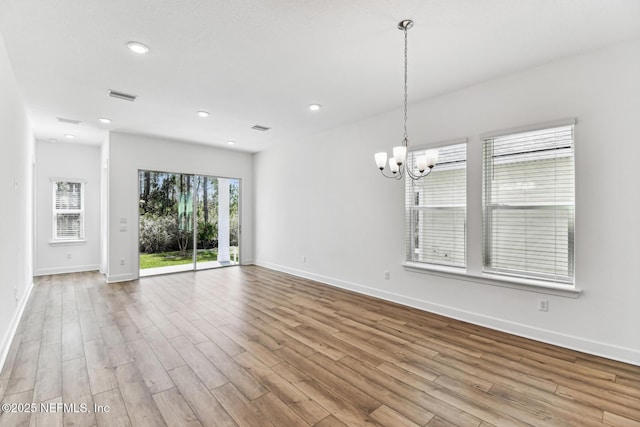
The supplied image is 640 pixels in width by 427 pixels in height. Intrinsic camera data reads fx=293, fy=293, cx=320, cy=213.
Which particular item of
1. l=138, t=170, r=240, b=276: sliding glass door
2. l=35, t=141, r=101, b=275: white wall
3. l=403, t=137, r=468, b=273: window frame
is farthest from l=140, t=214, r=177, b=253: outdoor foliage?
l=403, t=137, r=468, b=273: window frame

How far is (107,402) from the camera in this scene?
2131 millimetres

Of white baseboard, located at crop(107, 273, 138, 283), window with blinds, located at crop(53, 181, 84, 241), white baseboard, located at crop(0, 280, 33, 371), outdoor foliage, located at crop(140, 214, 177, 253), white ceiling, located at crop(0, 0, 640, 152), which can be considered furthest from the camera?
window with blinds, located at crop(53, 181, 84, 241)

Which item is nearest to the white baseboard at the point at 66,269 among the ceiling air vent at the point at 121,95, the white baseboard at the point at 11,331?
the white baseboard at the point at 11,331

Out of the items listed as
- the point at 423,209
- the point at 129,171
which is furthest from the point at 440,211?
the point at 129,171

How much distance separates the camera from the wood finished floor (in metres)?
2.00

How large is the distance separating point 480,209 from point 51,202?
8.41m

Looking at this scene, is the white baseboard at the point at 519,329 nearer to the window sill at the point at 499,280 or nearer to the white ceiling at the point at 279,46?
the window sill at the point at 499,280

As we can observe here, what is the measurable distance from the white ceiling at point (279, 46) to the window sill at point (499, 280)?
2.34 m

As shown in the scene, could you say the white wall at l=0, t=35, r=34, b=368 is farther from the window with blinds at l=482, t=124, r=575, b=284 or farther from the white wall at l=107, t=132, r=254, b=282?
the window with blinds at l=482, t=124, r=575, b=284

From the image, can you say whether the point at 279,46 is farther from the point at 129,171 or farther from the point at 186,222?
the point at 186,222

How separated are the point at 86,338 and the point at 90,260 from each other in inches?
185

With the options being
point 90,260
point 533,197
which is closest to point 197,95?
point 533,197

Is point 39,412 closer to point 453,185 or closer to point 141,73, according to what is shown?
point 141,73

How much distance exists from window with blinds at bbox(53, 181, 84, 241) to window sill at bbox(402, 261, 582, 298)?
7352 millimetres
